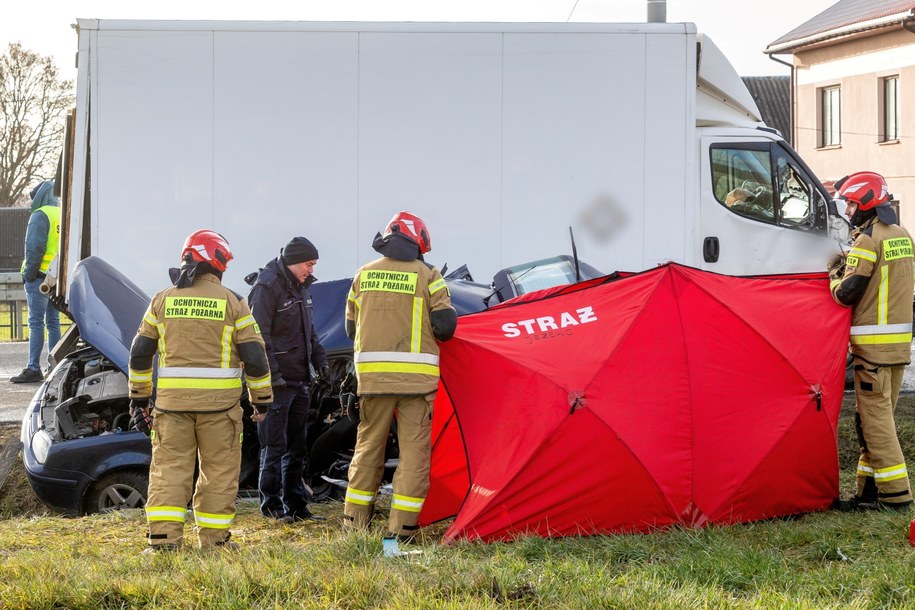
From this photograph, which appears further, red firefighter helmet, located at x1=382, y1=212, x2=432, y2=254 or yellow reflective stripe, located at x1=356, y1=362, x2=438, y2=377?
red firefighter helmet, located at x1=382, y1=212, x2=432, y2=254

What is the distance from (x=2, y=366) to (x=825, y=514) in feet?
36.5

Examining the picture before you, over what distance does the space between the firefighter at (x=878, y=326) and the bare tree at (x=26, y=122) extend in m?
31.6

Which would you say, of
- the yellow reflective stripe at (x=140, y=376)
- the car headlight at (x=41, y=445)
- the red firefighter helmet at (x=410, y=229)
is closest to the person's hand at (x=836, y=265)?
the red firefighter helmet at (x=410, y=229)

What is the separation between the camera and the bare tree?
3534cm

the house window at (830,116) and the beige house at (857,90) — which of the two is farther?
the house window at (830,116)

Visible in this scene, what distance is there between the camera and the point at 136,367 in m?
6.06

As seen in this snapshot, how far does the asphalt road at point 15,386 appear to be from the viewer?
1049 centimetres

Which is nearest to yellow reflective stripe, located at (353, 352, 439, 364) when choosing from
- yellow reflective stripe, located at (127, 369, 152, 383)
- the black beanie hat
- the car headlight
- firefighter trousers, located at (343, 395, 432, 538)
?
firefighter trousers, located at (343, 395, 432, 538)

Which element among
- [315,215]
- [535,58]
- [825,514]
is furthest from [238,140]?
[825,514]

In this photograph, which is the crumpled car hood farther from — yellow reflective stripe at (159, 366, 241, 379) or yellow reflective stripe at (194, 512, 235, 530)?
yellow reflective stripe at (194, 512, 235, 530)

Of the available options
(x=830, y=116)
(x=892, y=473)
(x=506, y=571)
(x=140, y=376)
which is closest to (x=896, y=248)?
(x=892, y=473)

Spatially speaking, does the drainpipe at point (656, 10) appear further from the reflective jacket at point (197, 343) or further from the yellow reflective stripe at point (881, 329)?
the reflective jacket at point (197, 343)

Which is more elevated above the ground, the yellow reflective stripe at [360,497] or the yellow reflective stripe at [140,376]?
the yellow reflective stripe at [140,376]

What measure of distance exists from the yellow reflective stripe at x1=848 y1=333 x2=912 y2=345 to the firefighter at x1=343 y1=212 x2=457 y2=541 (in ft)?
8.06
